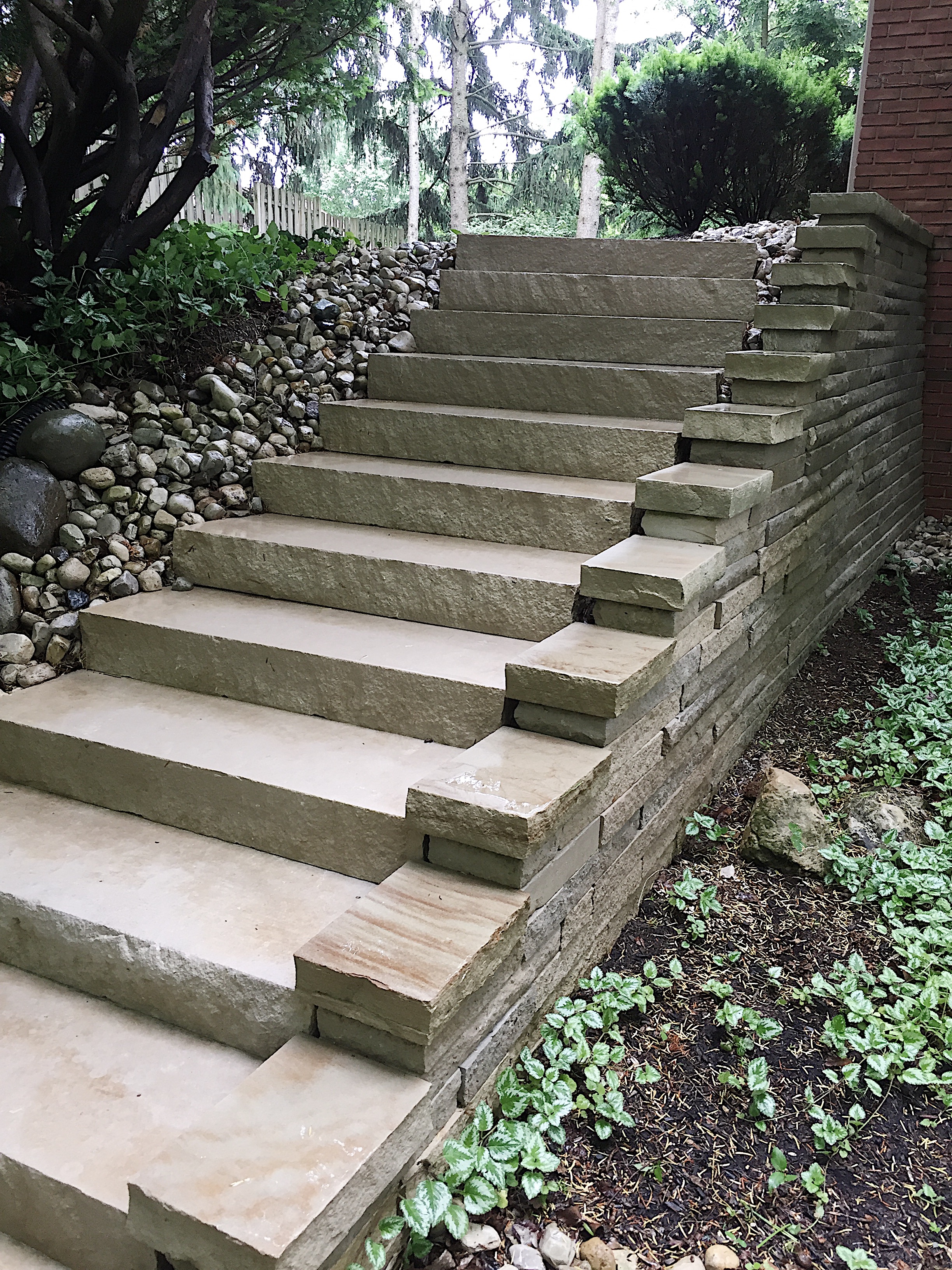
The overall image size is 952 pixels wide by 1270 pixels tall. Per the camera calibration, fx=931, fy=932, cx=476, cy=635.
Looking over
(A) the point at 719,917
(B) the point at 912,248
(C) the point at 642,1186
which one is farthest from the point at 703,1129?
(B) the point at 912,248

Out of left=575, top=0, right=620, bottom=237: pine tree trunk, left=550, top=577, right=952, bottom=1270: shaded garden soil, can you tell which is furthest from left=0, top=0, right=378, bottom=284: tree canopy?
left=575, top=0, right=620, bottom=237: pine tree trunk

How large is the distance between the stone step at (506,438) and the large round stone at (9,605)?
1381mm

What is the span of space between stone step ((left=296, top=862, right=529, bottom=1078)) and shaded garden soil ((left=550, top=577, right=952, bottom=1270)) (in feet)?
1.40

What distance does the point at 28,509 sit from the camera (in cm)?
302

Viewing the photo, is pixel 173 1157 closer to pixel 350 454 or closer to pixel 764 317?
pixel 350 454

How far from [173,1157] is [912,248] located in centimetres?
575

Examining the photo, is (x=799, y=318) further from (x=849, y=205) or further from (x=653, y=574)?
(x=653, y=574)

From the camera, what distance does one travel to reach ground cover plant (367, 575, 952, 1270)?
1.66 metres

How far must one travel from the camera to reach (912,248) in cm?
531

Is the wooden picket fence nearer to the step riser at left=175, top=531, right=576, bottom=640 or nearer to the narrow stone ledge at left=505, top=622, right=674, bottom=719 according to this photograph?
the step riser at left=175, top=531, right=576, bottom=640

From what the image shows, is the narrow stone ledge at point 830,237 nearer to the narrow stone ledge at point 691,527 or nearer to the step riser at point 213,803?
the narrow stone ledge at point 691,527

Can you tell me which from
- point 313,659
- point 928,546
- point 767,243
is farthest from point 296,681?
point 928,546

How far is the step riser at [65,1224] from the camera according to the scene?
1.46 m

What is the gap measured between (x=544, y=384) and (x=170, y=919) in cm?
263
